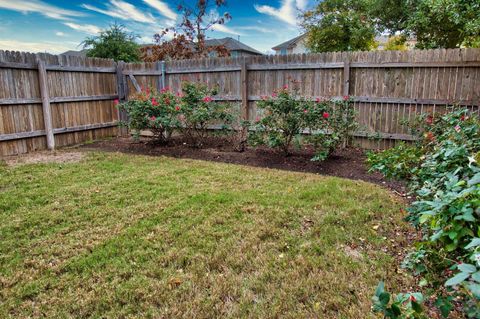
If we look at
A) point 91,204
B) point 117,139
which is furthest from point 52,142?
point 91,204

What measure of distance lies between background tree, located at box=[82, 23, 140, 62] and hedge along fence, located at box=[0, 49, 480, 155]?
17.2 ft

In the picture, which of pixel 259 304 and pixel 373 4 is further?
pixel 373 4

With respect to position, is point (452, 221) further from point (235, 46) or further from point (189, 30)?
point (235, 46)

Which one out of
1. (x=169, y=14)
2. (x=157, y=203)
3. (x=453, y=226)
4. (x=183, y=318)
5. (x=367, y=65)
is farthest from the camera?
(x=169, y=14)

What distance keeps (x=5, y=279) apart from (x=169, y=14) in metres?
13.7

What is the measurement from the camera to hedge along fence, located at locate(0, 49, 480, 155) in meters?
5.70

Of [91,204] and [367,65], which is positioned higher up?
[367,65]

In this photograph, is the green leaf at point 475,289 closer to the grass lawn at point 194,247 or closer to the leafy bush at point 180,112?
the grass lawn at point 194,247

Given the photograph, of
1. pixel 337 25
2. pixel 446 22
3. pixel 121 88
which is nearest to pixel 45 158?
pixel 121 88

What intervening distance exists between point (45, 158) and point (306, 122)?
187 inches

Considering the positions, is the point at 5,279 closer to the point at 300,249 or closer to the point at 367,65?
the point at 300,249

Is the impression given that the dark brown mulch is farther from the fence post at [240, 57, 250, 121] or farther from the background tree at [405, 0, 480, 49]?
the background tree at [405, 0, 480, 49]

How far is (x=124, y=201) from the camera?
384 centimetres

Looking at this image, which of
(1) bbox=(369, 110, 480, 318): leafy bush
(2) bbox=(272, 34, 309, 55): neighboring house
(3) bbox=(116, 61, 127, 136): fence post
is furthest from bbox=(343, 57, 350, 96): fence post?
(2) bbox=(272, 34, 309, 55): neighboring house
